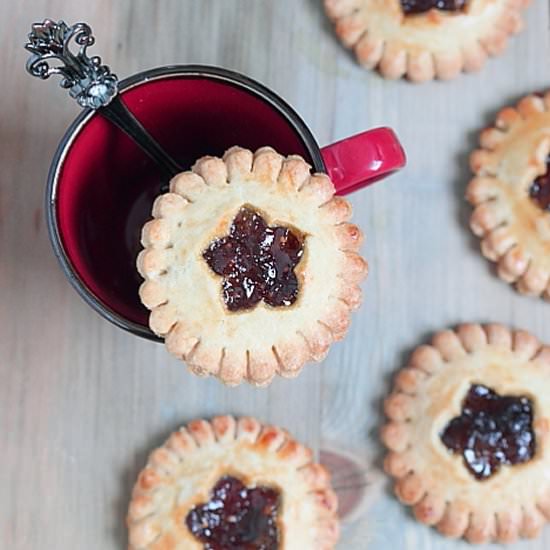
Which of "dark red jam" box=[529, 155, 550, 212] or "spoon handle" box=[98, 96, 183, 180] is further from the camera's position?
"dark red jam" box=[529, 155, 550, 212]

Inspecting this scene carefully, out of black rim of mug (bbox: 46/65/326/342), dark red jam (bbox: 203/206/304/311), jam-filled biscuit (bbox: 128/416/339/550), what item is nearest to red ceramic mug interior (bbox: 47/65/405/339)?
black rim of mug (bbox: 46/65/326/342)

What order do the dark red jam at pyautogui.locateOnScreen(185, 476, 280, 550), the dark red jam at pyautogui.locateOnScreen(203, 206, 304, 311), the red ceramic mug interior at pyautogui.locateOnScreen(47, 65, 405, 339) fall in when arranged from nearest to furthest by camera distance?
the dark red jam at pyautogui.locateOnScreen(203, 206, 304, 311) < the red ceramic mug interior at pyautogui.locateOnScreen(47, 65, 405, 339) < the dark red jam at pyautogui.locateOnScreen(185, 476, 280, 550)

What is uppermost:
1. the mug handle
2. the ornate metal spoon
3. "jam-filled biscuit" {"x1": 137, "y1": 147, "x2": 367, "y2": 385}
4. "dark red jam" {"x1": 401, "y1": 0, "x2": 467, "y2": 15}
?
"dark red jam" {"x1": 401, "y1": 0, "x2": 467, "y2": 15}

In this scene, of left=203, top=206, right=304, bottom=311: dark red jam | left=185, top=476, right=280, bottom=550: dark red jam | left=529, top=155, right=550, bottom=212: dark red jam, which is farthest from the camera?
left=529, top=155, right=550, bottom=212: dark red jam

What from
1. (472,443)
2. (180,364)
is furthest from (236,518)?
(472,443)

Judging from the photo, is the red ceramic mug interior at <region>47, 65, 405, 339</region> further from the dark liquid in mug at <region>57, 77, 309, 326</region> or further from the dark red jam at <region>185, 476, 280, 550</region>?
the dark red jam at <region>185, 476, 280, 550</region>

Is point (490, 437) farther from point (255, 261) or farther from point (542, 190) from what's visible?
point (255, 261)
